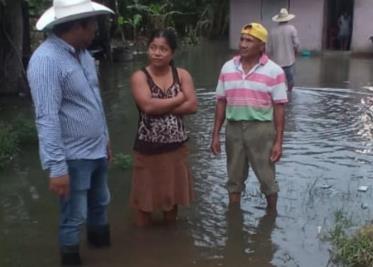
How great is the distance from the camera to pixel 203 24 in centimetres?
2828

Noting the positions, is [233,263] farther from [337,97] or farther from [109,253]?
[337,97]

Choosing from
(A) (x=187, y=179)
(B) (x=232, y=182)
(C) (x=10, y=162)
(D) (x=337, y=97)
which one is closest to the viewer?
(A) (x=187, y=179)

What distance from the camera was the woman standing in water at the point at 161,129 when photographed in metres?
5.37

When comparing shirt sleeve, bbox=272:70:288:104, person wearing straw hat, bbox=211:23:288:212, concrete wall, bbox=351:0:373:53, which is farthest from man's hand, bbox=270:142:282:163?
concrete wall, bbox=351:0:373:53

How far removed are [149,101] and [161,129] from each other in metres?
0.26

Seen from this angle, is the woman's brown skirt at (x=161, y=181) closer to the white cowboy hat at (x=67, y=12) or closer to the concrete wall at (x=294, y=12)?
the white cowboy hat at (x=67, y=12)

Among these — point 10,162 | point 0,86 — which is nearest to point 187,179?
point 10,162

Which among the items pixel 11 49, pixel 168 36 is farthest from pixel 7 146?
pixel 11 49

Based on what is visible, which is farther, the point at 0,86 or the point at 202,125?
the point at 0,86

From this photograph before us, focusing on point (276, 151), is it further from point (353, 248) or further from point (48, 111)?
point (48, 111)

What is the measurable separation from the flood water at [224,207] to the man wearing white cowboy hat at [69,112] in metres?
0.51

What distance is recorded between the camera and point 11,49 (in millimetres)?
12945

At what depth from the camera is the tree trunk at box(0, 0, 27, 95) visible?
1228 cm

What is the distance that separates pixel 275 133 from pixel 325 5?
57.8 feet
